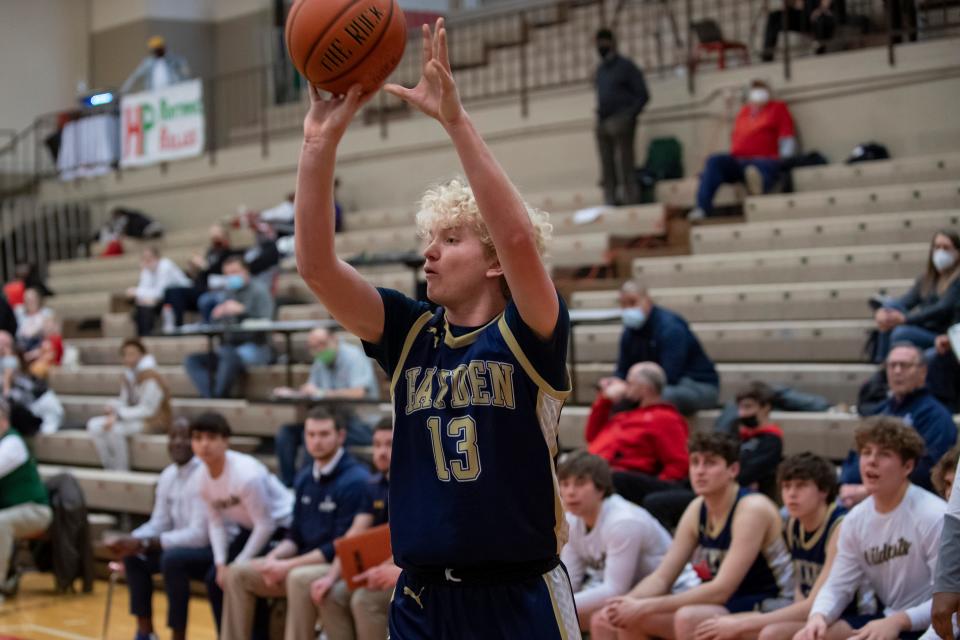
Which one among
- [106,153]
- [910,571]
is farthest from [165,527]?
[106,153]

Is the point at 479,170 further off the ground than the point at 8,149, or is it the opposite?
the point at 8,149

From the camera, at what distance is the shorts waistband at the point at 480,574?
8.65ft

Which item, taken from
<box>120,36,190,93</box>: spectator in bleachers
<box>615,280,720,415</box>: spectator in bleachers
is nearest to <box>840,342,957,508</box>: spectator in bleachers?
<box>615,280,720,415</box>: spectator in bleachers

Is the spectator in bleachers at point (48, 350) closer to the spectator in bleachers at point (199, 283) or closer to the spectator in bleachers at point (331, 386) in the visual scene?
the spectator in bleachers at point (199, 283)

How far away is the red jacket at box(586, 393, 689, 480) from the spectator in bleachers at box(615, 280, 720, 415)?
24.3 inches

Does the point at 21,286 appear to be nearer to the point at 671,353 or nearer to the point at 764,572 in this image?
the point at 671,353

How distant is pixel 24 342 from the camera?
12312mm

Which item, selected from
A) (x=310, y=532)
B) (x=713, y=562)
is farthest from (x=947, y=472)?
(x=310, y=532)

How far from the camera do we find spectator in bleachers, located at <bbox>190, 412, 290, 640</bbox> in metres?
6.47

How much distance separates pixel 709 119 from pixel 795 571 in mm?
6884

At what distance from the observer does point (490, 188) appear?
2484mm

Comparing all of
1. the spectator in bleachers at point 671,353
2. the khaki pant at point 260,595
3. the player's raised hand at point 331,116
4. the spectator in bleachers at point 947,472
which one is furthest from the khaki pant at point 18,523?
the player's raised hand at point 331,116

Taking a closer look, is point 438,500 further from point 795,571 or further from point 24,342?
point 24,342

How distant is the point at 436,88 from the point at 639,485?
4.39m
